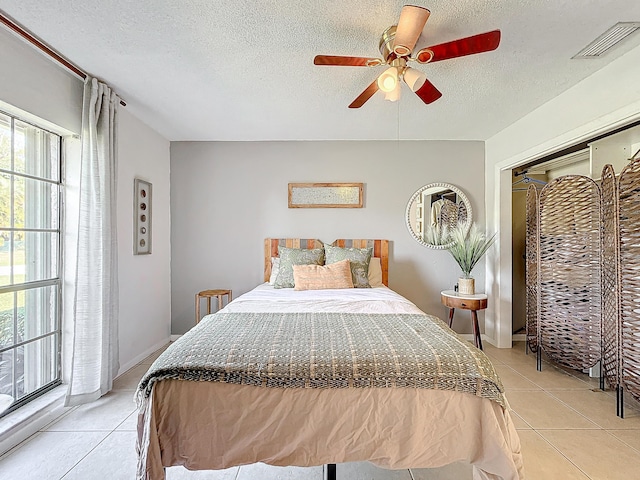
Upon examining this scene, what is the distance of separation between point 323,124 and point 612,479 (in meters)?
3.37

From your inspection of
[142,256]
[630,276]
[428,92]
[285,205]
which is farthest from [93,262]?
[630,276]

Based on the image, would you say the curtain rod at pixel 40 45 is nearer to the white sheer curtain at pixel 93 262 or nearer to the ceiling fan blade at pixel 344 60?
the white sheer curtain at pixel 93 262

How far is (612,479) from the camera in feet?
5.63

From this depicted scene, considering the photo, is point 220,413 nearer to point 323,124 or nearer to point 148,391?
point 148,391

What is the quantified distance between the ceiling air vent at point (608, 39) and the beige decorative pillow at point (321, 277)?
2.41m

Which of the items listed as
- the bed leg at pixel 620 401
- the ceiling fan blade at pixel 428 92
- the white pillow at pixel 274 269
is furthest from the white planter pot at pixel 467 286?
the ceiling fan blade at pixel 428 92

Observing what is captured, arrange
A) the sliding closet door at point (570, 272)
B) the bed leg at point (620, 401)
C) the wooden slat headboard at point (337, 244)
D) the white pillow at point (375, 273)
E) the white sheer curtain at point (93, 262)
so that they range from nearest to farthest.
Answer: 1. the bed leg at point (620, 401)
2. the white sheer curtain at point (93, 262)
3. the sliding closet door at point (570, 272)
4. the white pillow at point (375, 273)
5. the wooden slat headboard at point (337, 244)

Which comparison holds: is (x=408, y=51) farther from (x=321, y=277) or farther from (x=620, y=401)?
(x=620, y=401)

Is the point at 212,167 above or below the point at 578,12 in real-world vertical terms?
below

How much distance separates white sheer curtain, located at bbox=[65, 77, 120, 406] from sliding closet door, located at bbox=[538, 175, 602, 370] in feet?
12.8

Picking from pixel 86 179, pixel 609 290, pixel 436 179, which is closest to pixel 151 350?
pixel 86 179

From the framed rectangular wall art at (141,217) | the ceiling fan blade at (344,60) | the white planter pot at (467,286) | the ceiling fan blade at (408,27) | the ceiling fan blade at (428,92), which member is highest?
the ceiling fan blade at (408,27)

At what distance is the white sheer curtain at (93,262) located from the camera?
244 cm

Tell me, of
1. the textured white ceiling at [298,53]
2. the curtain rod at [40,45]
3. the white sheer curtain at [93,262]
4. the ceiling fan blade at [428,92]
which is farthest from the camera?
the white sheer curtain at [93,262]
